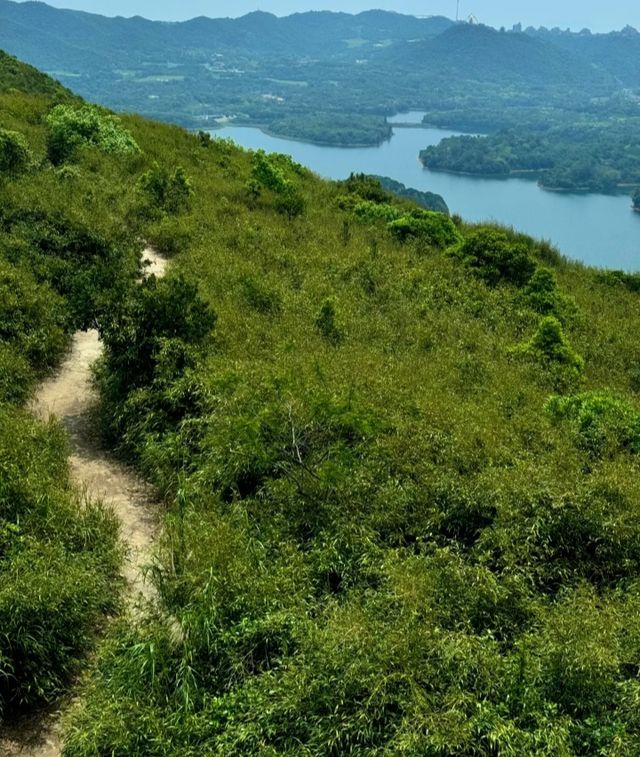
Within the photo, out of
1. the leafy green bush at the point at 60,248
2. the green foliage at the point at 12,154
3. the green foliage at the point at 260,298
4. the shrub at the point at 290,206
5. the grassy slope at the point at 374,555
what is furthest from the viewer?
the shrub at the point at 290,206

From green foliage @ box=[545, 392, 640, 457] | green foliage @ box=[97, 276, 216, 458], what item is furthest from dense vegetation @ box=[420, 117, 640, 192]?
green foliage @ box=[97, 276, 216, 458]

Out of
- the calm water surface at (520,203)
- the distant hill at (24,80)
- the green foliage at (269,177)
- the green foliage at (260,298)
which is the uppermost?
the distant hill at (24,80)

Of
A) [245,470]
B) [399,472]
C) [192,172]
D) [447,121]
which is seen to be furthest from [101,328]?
[447,121]

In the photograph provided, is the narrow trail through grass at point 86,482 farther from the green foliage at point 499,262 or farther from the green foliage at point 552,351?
the green foliage at point 499,262

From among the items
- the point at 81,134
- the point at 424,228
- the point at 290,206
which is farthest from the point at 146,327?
the point at 81,134

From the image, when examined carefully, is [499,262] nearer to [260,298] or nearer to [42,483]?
[260,298]

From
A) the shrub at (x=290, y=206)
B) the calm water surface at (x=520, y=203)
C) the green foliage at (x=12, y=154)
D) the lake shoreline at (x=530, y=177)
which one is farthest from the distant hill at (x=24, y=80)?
the lake shoreline at (x=530, y=177)
